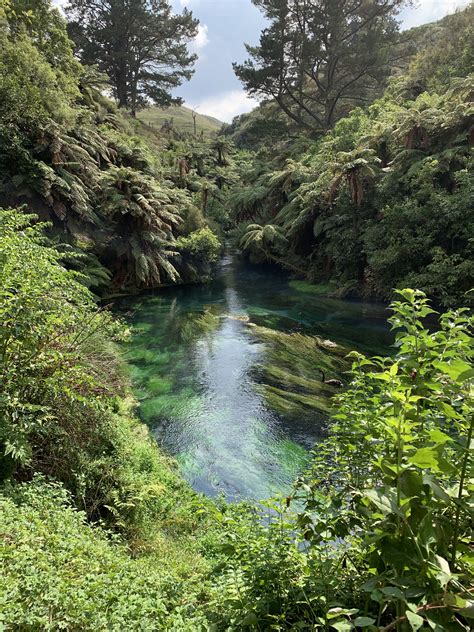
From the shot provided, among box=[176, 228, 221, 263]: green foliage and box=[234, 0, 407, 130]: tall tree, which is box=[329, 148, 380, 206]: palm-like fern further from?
box=[234, 0, 407, 130]: tall tree

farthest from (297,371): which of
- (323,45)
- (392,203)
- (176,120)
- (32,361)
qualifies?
(176,120)

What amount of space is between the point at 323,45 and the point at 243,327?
27.0m

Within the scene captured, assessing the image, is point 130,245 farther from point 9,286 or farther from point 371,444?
point 371,444

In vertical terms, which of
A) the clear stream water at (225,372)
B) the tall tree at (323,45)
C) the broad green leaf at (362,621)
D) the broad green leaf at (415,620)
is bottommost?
the clear stream water at (225,372)

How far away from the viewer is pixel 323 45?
2822cm

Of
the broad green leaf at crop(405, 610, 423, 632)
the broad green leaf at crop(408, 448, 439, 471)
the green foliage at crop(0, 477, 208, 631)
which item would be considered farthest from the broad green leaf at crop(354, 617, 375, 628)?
the green foliage at crop(0, 477, 208, 631)

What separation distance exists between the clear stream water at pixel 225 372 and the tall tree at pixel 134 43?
2250 cm

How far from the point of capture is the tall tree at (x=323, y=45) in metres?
26.3

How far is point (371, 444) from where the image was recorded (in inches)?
86.5

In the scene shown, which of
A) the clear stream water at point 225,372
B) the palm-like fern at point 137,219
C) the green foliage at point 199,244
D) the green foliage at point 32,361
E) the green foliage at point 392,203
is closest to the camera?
the green foliage at point 32,361

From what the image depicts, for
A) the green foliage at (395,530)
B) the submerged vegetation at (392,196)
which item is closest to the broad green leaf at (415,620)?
the green foliage at (395,530)

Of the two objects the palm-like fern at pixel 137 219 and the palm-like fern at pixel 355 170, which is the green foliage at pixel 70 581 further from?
the palm-like fern at pixel 355 170

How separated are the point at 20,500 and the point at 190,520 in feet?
6.87

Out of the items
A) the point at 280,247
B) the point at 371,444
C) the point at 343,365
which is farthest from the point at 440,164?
the point at 371,444
